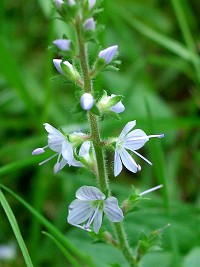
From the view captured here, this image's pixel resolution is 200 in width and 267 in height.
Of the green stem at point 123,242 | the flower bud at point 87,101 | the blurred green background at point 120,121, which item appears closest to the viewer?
the flower bud at point 87,101

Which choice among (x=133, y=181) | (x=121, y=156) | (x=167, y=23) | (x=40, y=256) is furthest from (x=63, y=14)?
(x=167, y=23)

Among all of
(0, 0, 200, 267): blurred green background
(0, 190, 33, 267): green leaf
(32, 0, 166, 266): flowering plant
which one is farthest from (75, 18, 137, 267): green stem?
(0, 0, 200, 267): blurred green background

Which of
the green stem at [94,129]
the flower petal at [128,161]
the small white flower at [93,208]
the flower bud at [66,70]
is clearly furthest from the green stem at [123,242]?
the flower bud at [66,70]

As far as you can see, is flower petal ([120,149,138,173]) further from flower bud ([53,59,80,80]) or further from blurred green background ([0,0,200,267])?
blurred green background ([0,0,200,267])

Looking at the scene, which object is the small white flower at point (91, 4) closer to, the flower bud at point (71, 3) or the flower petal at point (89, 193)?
the flower bud at point (71, 3)

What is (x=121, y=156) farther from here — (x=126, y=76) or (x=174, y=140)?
(x=126, y=76)

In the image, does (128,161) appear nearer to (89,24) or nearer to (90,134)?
(90,134)
